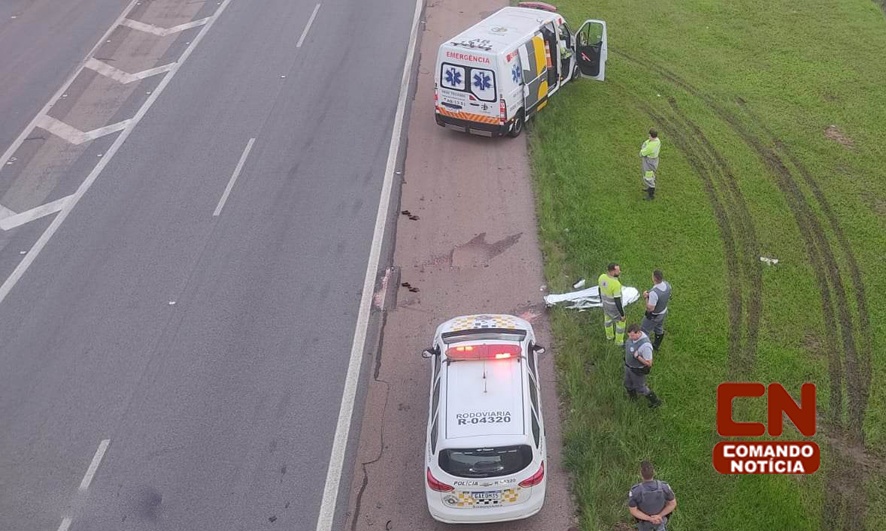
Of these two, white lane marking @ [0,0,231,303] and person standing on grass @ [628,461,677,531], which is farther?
white lane marking @ [0,0,231,303]

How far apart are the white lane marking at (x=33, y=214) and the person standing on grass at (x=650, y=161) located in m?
12.0

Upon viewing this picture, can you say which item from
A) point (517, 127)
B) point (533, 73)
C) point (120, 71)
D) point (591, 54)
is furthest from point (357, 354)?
point (120, 71)

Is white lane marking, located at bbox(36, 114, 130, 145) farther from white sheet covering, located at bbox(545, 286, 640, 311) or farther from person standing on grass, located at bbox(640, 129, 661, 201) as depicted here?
person standing on grass, located at bbox(640, 129, 661, 201)

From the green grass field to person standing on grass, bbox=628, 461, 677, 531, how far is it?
105 centimetres

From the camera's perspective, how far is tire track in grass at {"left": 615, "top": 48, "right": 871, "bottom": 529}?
35.9 ft

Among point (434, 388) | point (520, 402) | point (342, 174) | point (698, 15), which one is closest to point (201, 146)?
point (342, 174)

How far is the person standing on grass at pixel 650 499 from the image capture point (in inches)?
378

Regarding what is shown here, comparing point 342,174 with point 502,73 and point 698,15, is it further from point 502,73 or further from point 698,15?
point 698,15

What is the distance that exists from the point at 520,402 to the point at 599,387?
2.16 meters

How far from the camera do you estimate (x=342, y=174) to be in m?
18.5

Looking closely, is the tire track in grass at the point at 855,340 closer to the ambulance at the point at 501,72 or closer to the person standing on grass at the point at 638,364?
the person standing on grass at the point at 638,364
